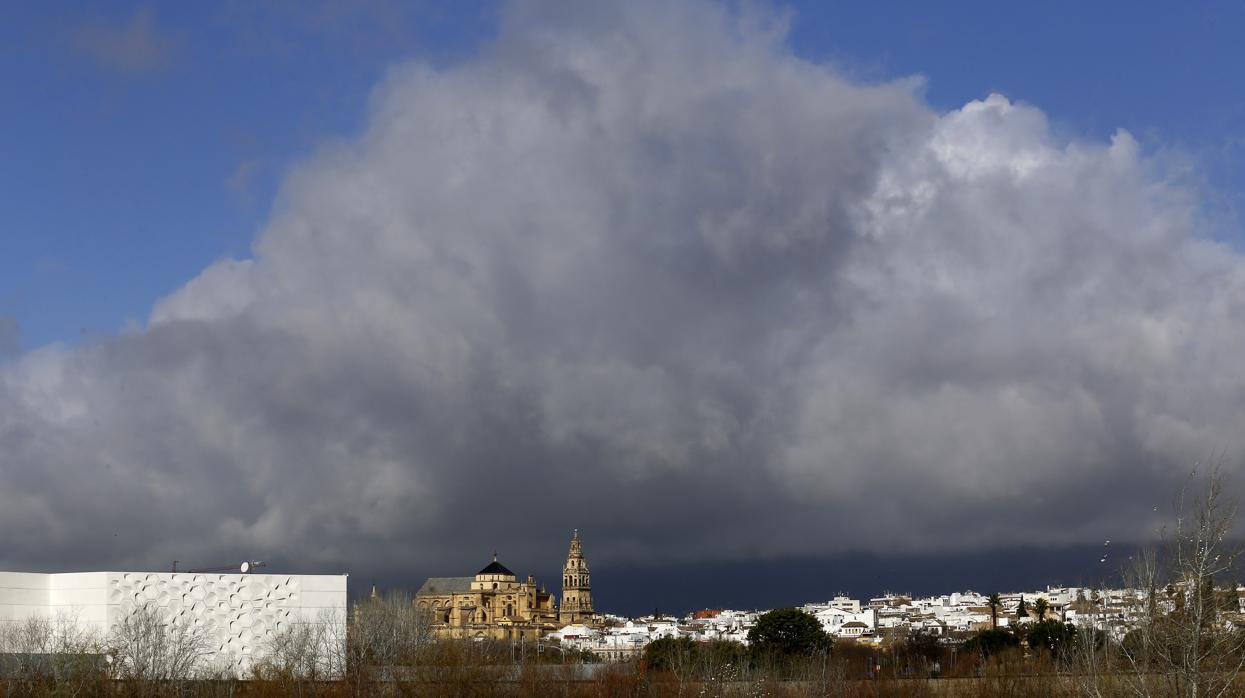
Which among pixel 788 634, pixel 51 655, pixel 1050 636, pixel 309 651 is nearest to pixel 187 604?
pixel 309 651

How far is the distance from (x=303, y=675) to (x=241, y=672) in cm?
695

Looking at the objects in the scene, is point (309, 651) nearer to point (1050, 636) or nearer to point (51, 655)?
point (51, 655)

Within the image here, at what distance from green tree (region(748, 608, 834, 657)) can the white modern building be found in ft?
150

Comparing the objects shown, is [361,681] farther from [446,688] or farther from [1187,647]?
[1187,647]

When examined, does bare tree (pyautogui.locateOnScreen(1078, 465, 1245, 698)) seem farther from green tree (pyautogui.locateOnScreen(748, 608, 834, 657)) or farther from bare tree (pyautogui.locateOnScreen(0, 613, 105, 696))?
green tree (pyautogui.locateOnScreen(748, 608, 834, 657))

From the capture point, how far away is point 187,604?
76875 mm

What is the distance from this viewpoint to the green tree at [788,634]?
112750 mm

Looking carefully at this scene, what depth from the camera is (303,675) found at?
71688 millimetres

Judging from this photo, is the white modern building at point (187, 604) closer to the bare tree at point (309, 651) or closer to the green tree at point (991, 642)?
the bare tree at point (309, 651)

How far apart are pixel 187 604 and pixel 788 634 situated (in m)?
56.0

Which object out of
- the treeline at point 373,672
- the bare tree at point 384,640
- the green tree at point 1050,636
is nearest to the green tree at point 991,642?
the green tree at point 1050,636

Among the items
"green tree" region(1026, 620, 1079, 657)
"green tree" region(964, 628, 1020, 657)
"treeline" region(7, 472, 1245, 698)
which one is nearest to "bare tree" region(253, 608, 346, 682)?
"treeline" region(7, 472, 1245, 698)

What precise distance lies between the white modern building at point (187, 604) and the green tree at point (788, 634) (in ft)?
150

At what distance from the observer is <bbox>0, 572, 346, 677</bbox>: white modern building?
2972 inches
